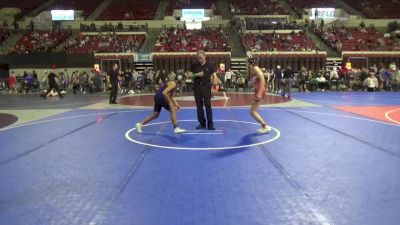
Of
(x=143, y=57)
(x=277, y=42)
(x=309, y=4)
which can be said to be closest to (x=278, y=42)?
(x=277, y=42)

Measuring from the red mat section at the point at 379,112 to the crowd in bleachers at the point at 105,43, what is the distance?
19206 mm

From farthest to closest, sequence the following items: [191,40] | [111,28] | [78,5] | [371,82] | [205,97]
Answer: [78,5] → [111,28] → [191,40] → [371,82] → [205,97]

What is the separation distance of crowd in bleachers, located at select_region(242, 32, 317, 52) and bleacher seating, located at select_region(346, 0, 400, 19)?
9.66 metres

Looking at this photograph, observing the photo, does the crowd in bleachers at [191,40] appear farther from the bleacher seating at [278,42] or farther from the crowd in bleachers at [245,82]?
the crowd in bleachers at [245,82]

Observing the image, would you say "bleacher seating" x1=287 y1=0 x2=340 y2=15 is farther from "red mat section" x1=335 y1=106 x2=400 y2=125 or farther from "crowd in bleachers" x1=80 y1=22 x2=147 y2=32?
"red mat section" x1=335 y1=106 x2=400 y2=125

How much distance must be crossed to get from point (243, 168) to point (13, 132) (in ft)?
18.8

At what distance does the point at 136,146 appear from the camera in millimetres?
7109

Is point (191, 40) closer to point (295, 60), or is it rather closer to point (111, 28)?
point (111, 28)

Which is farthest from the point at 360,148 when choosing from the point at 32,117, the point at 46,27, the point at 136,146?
the point at 46,27

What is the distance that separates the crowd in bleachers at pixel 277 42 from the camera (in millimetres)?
28703

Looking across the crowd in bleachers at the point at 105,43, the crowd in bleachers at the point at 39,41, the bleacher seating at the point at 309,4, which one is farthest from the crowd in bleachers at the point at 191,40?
the bleacher seating at the point at 309,4

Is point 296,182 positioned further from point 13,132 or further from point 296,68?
point 296,68

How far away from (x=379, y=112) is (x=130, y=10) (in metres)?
30.0

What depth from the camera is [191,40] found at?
30.2 m
